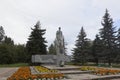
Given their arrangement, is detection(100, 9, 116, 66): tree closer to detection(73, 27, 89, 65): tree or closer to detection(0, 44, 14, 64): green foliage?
detection(73, 27, 89, 65): tree

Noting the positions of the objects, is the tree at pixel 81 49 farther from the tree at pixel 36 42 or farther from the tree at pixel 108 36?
the tree at pixel 36 42

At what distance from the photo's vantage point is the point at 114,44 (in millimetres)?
42406

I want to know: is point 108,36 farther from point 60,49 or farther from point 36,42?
point 60,49

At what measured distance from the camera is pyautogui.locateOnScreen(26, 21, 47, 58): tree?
2217 inches

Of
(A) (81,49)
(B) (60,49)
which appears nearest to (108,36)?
(A) (81,49)

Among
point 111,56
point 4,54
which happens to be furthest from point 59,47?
point 4,54

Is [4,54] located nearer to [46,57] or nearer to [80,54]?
[46,57]

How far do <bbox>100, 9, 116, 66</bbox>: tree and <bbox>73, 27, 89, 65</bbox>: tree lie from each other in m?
6.16

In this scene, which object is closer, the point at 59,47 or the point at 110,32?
the point at 59,47

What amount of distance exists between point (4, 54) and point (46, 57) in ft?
53.6

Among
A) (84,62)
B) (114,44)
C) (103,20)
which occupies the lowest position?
(84,62)

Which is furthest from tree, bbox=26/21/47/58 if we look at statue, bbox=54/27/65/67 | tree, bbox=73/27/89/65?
statue, bbox=54/27/65/67

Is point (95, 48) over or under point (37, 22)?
under

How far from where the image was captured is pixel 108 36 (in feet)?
142
